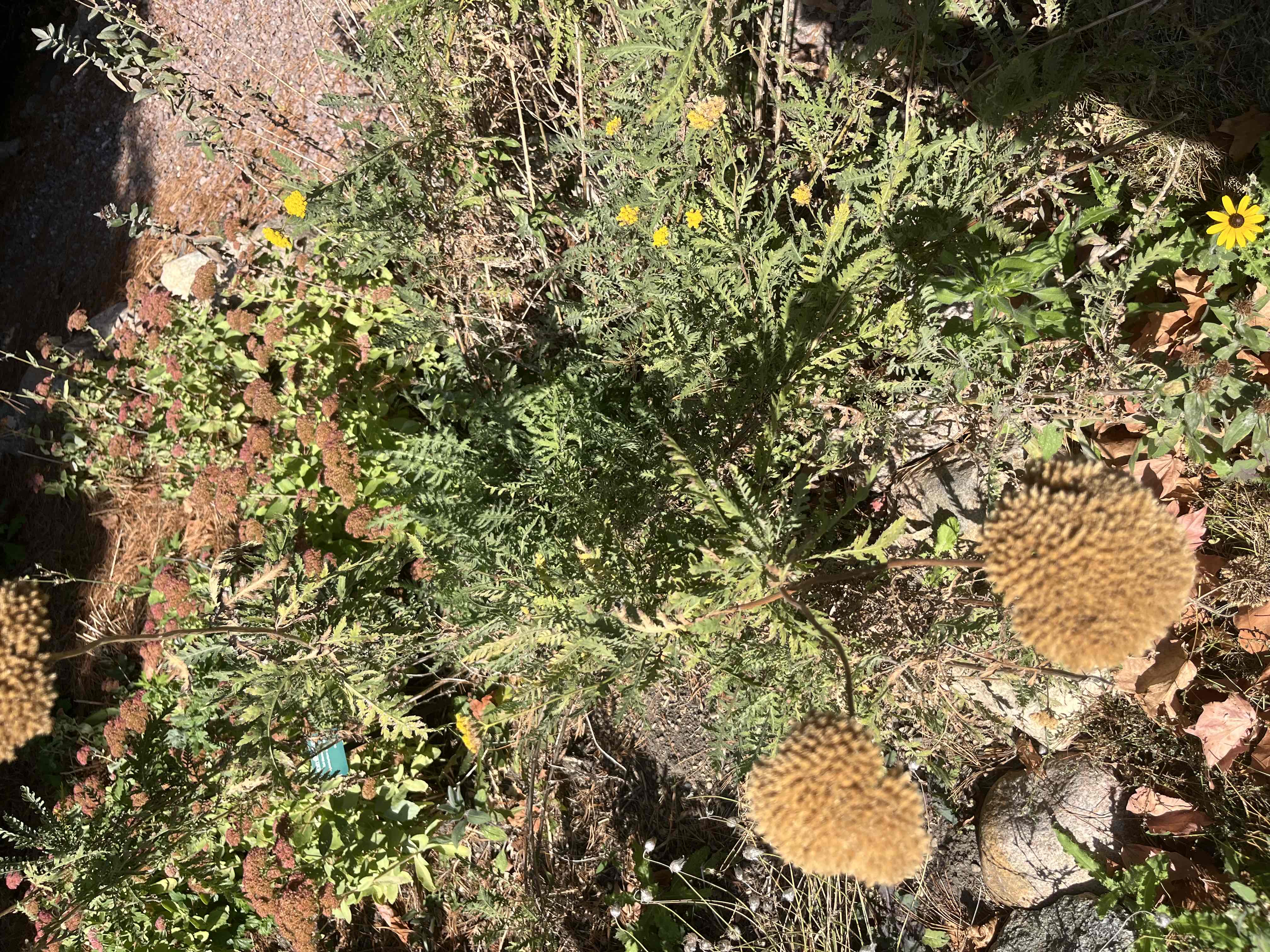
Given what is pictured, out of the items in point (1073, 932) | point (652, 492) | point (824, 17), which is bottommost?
point (1073, 932)

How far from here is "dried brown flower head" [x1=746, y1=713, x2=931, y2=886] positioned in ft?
5.05

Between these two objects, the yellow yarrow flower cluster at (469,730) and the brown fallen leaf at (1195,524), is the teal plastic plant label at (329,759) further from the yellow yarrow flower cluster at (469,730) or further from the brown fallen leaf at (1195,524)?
the brown fallen leaf at (1195,524)

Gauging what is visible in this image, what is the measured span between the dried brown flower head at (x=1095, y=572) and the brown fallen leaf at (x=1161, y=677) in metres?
1.27

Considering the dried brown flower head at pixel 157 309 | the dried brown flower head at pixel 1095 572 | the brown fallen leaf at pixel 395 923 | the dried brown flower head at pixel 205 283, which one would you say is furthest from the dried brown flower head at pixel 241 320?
the dried brown flower head at pixel 1095 572

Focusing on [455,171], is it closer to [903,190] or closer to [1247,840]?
[903,190]

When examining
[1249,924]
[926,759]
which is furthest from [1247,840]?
[926,759]

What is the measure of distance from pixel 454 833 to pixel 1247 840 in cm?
302

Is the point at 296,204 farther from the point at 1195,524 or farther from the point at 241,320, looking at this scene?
the point at 1195,524

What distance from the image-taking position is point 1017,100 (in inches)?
88.3

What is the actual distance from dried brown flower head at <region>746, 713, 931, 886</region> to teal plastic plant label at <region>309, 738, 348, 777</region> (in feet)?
7.32

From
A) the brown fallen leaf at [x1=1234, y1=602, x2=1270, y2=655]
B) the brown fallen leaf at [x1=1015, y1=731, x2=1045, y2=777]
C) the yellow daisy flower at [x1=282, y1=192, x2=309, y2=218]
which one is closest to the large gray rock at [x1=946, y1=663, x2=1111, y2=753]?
the brown fallen leaf at [x1=1015, y1=731, x2=1045, y2=777]

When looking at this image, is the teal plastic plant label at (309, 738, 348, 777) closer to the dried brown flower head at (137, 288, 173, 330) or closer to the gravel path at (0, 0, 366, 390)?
the dried brown flower head at (137, 288, 173, 330)

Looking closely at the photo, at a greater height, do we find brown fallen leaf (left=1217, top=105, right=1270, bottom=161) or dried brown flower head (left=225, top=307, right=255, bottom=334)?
brown fallen leaf (left=1217, top=105, right=1270, bottom=161)

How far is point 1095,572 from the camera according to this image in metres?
1.56
